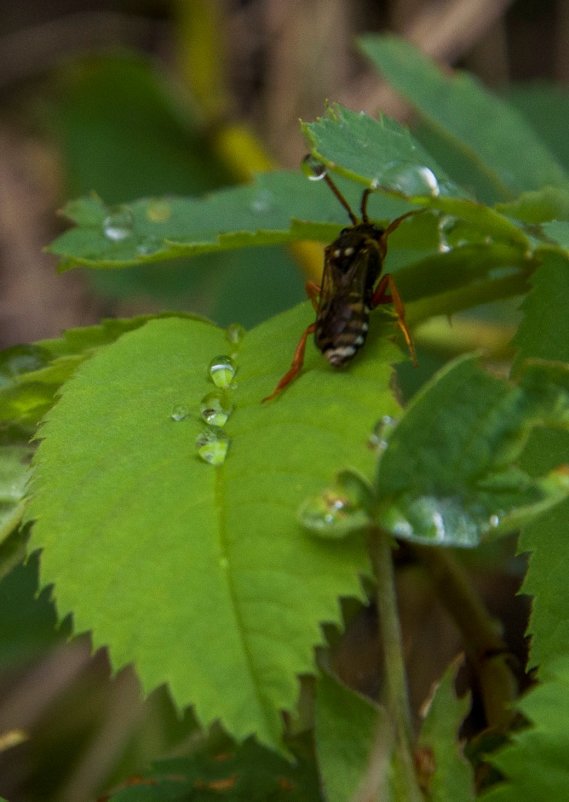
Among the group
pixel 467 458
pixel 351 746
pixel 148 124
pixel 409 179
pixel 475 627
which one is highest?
pixel 148 124

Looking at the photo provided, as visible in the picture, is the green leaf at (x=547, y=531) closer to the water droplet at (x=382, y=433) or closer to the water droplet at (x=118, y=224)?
the water droplet at (x=382, y=433)

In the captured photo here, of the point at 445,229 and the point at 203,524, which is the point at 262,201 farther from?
the point at 203,524

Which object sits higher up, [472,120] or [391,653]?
[472,120]

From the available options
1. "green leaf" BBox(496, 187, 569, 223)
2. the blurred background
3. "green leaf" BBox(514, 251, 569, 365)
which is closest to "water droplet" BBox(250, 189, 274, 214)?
"green leaf" BBox(496, 187, 569, 223)

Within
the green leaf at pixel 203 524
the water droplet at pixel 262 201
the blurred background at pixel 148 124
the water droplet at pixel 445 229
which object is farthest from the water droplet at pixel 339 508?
the blurred background at pixel 148 124

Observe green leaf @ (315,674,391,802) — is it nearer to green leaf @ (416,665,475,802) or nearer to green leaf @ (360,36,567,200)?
green leaf @ (416,665,475,802)

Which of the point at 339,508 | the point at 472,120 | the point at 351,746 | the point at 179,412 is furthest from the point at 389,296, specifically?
the point at 472,120

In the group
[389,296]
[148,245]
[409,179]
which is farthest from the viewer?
[148,245]
